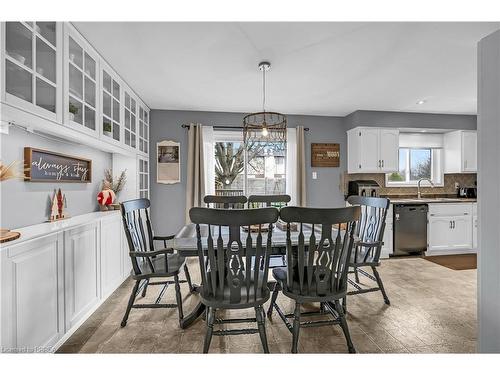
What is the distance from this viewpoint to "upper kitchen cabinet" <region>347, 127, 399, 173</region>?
171 inches

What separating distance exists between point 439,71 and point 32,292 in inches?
159

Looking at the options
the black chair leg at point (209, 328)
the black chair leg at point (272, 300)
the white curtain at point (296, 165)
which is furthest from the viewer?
the white curtain at point (296, 165)

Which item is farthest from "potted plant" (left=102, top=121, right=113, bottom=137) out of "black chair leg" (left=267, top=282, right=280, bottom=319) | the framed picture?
"black chair leg" (left=267, top=282, right=280, bottom=319)

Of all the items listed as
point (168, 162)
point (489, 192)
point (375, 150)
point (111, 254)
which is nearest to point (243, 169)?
point (168, 162)

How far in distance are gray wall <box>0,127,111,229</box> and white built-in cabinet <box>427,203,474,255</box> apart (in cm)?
482

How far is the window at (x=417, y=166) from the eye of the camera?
15.8 ft

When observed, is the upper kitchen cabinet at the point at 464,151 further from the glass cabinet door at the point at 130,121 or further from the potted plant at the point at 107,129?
the potted plant at the point at 107,129

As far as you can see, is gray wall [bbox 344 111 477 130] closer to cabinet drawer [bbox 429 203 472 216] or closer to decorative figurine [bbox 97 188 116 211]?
cabinet drawer [bbox 429 203 472 216]

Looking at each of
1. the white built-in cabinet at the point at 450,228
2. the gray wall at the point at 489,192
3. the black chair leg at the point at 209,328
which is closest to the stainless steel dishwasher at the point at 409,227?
the white built-in cabinet at the point at 450,228

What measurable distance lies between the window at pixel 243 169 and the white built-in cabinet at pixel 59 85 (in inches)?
72.2

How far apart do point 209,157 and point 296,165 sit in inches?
57.8

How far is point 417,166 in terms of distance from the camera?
4.88 metres

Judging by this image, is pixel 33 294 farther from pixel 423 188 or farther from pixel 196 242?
pixel 423 188
